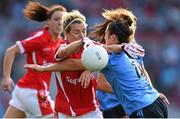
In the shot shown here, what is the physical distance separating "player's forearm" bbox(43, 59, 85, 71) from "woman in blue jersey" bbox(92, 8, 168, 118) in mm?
282

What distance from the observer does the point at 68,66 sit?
23.6ft

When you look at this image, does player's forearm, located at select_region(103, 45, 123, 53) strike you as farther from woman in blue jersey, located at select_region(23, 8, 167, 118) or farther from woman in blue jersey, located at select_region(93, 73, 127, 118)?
woman in blue jersey, located at select_region(93, 73, 127, 118)

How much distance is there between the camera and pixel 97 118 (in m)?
7.50

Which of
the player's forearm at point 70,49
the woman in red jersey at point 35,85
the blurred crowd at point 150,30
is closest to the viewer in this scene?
the player's forearm at point 70,49

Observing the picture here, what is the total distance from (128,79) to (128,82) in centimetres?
3

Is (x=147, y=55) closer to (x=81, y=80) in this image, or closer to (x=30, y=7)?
(x=30, y=7)

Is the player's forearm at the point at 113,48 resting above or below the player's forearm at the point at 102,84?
above

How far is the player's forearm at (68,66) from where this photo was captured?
283 inches

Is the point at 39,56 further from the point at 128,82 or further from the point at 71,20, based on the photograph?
the point at 128,82

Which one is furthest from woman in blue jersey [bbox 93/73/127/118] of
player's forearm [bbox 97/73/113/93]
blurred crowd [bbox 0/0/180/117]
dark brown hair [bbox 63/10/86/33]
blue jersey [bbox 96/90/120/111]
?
blurred crowd [bbox 0/0/180/117]

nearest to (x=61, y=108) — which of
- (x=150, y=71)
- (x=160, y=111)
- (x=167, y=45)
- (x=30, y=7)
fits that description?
(x=160, y=111)

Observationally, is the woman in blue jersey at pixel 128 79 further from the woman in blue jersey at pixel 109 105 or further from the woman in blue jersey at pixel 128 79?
the woman in blue jersey at pixel 109 105

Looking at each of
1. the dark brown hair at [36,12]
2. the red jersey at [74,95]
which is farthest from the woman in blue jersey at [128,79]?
the dark brown hair at [36,12]

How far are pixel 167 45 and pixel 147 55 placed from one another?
0.82m
